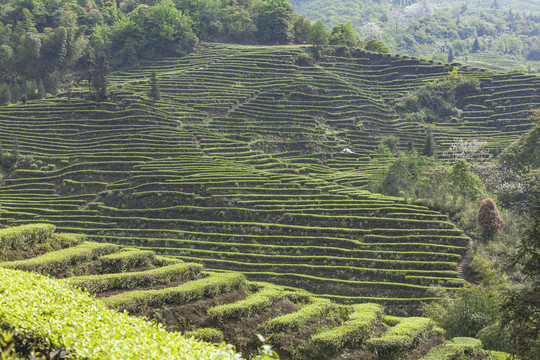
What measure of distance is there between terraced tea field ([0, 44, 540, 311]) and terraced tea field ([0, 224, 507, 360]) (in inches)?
517

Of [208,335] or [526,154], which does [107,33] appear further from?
[208,335]

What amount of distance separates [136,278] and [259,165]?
33994mm

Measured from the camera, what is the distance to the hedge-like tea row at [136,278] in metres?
13.0

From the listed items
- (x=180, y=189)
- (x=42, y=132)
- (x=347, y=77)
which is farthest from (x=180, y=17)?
(x=180, y=189)

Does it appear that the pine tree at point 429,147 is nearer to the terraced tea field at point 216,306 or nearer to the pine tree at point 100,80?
the terraced tea field at point 216,306

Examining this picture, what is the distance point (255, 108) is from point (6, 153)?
100 ft

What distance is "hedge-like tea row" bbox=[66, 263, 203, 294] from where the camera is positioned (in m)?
13.0

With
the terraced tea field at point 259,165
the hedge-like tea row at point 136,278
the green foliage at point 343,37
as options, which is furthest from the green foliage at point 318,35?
the hedge-like tea row at point 136,278

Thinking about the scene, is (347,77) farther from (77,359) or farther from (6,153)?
(77,359)

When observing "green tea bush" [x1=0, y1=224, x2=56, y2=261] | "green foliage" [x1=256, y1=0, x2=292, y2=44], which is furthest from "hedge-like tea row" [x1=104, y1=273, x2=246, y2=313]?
"green foliage" [x1=256, y1=0, x2=292, y2=44]

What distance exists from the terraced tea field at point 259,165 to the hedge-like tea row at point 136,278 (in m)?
14.8

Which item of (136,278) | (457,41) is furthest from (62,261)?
(457,41)

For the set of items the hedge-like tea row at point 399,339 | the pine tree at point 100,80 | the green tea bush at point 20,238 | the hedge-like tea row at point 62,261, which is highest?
the pine tree at point 100,80

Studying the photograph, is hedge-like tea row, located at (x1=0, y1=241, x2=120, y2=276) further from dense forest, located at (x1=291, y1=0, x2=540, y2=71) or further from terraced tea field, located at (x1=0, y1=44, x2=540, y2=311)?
dense forest, located at (x1=291, y1=0, x2=540, y2=71)
